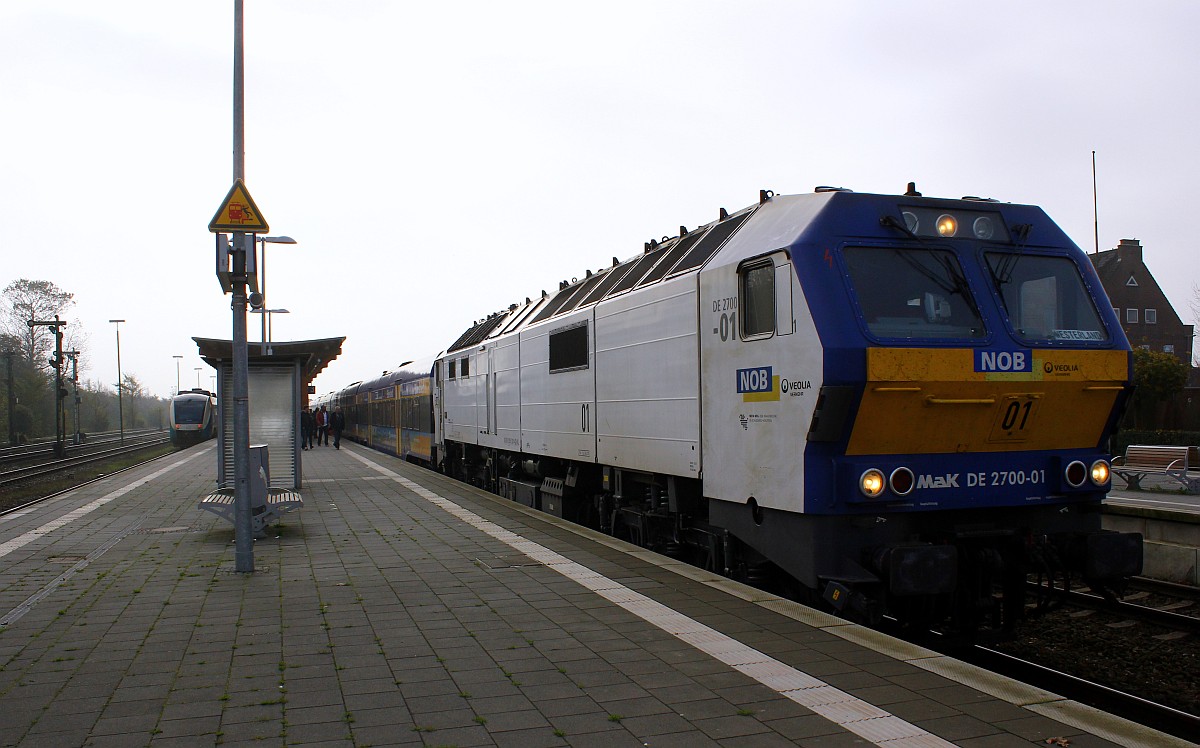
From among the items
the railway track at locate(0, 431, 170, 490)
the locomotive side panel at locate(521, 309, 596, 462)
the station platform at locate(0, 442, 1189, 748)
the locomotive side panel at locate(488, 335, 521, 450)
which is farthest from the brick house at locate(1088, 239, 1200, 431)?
the station platform at locate(0, 442, 1189, 748)

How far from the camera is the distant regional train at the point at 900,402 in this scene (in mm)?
5867

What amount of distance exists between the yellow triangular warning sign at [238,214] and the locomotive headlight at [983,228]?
5962 mm

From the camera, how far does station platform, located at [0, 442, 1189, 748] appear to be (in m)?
4.07

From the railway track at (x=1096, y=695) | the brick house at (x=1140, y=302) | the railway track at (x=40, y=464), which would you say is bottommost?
the railway track at (x=1096, y=695)

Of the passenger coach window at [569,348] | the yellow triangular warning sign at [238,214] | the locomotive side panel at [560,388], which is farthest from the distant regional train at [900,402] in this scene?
the yellow triangular warning sign at [238,214]

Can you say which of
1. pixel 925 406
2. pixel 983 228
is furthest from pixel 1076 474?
pixel 983 228

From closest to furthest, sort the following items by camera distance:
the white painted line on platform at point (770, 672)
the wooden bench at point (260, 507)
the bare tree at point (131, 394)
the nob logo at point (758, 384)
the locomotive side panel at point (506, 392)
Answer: the white painted line on platform at point (770, 672)
the nob logo at point (758, 384)
the wooden bench at point (260, 507)
the locomotive side panel at point (506, 392)
the bare tree at point (131, 394)

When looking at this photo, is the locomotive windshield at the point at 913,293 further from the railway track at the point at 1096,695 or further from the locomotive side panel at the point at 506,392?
the locomotive side panel at the point at 506,392

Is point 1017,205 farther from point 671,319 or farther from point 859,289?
point 671,319

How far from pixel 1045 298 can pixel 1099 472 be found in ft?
4.22

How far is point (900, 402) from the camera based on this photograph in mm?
5875

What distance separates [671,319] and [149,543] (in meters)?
Result: 6.65

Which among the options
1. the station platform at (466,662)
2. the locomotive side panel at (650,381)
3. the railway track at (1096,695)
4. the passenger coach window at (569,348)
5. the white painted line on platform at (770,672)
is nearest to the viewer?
→ the white painted line on platform at (770,672)

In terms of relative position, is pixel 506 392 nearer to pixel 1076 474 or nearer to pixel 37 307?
pixel 1076 474
